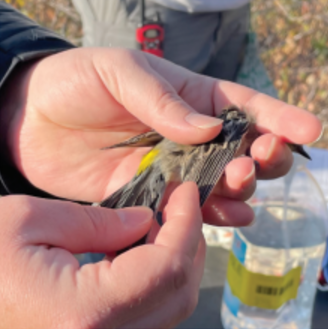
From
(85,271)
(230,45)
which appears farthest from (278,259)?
(230,45)

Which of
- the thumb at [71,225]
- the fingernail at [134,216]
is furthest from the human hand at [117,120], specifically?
the thumb at [71,225]

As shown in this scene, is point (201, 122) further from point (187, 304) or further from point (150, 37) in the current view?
point (150, 37)

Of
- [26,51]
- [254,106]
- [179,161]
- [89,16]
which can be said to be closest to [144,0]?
[89,16]

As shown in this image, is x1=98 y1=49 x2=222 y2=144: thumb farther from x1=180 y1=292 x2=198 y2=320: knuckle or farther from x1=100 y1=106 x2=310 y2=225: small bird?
x1=180 y1=292 x2=198 y2=320: knuckle

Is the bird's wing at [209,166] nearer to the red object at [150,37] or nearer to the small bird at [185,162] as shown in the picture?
the small bird at [185,162]

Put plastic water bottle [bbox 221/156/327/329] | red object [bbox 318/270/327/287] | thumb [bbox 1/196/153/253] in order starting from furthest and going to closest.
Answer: red object [bbox 318/270/327/287]
plastic water bottle [bbox 221/156/327/329]
thumb [bbox 1/196/153/253]

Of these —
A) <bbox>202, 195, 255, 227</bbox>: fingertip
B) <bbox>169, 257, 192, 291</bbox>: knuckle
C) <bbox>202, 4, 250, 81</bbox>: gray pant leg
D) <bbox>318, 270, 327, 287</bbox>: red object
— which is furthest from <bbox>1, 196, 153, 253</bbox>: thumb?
<bbox>202, 4, 250, 81</bbox>: gray pant leg
